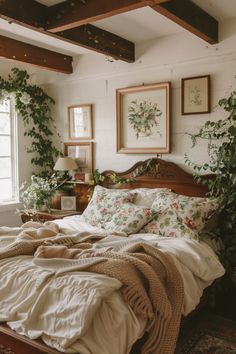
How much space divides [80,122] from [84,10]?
1878 millimetres

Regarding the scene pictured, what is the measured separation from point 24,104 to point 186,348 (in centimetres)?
334

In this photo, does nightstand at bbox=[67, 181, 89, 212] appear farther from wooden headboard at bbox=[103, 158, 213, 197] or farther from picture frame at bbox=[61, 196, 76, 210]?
wooden headboard at bbox=[103, 158, 213, 197]

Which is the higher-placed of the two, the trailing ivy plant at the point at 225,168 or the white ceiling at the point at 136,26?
the white ceiling at the point at 136,26

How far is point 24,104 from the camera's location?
4.62 meters

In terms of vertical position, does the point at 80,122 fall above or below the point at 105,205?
above

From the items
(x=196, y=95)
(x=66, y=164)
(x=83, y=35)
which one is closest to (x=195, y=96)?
(x=196, y=95)

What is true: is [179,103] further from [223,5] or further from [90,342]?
[90,342]

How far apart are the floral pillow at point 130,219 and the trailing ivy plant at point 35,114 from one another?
5.67 ft

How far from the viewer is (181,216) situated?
3137 millimetres

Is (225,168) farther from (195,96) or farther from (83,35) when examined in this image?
(83,35)

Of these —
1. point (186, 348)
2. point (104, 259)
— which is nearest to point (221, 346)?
point (186, 348)

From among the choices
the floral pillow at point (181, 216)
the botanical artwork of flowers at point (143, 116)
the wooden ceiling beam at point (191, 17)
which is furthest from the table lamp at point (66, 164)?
the wooden ceiling beam at point (191, 17)

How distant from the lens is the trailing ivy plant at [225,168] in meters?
3.13

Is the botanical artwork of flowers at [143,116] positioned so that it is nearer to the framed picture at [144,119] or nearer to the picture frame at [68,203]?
the framed picture at [144,119]
